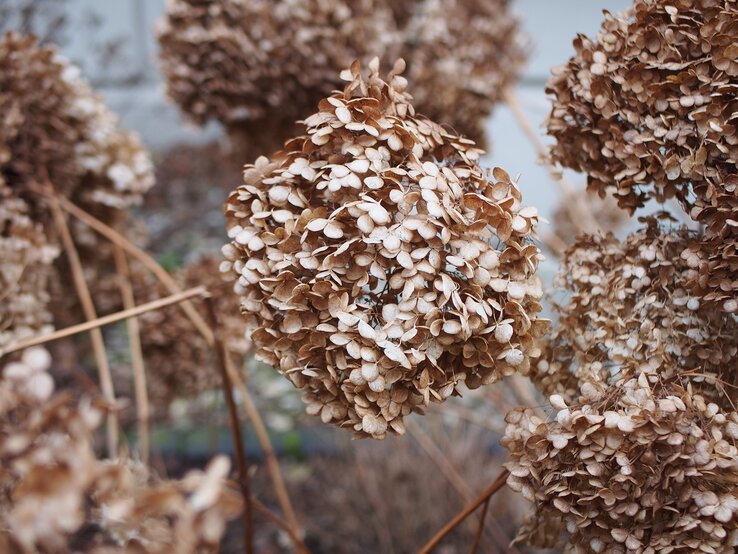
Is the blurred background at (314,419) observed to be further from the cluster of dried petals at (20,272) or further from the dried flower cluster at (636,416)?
the cluster of dried petals at (20,272)

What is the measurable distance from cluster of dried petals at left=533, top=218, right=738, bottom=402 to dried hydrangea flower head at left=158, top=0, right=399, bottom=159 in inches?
20.3

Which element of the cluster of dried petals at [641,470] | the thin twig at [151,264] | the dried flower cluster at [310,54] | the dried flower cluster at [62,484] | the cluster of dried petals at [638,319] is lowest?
the cluster of dried petals at [641,470]

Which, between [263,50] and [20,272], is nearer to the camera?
[20,272]

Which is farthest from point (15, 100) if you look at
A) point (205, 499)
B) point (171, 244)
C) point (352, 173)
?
point (171, 244)

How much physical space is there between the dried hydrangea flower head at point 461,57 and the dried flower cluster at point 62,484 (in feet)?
2.57

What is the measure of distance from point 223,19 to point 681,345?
2.37 feet

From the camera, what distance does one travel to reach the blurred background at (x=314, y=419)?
50.4 inches

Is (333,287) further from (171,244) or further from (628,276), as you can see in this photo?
(171,244)

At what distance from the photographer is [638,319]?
0.44 m

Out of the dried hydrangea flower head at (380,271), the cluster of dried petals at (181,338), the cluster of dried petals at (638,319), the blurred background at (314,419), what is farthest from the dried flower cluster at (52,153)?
the cluster of dried petals at (638,319)

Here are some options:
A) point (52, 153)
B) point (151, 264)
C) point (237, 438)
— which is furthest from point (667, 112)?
point (52, 153)

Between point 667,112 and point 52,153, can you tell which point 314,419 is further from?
point 667,112

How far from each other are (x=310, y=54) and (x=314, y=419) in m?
1.06

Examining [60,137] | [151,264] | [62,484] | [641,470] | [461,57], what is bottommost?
[641,470]
